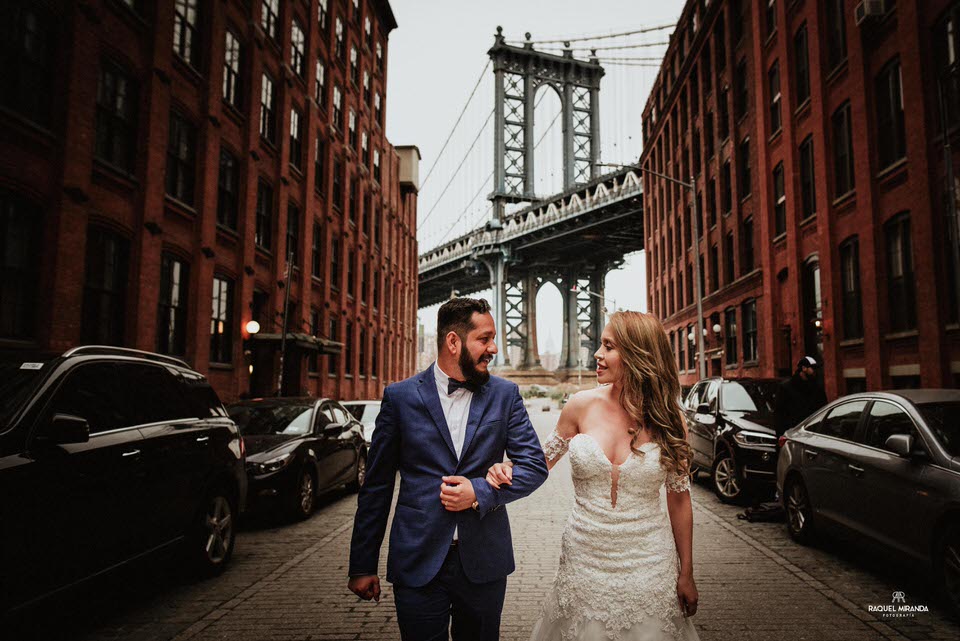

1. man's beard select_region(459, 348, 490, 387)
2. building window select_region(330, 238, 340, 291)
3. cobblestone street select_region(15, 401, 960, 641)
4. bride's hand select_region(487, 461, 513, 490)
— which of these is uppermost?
building window select_region(330, 238, 340, 291)

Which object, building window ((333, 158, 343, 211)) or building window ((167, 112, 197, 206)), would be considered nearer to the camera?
building window ((167, 112, 197, 206))

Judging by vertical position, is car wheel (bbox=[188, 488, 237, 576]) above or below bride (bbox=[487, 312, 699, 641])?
below

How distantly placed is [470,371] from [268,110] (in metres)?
22.1

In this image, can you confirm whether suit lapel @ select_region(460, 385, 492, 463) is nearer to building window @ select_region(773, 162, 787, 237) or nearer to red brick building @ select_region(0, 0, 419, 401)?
red brick building @ select_region(0, 0, 419, 401)

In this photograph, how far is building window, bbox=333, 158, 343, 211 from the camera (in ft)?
96.8

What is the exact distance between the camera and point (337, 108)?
100 ft

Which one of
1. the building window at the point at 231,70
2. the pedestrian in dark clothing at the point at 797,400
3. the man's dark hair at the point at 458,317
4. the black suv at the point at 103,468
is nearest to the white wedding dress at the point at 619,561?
the man's dark hair at the point at 458,317

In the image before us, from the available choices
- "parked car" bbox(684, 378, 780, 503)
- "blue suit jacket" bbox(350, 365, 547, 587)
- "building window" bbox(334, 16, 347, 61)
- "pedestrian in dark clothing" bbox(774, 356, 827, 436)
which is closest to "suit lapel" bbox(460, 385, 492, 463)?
"blue suit jacket" bbox(350, 365, 547, 587)

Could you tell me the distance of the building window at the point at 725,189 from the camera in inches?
1163

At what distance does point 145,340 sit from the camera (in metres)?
14.5

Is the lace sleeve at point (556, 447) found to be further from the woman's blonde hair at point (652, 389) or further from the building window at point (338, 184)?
the building window at point (338, 184)

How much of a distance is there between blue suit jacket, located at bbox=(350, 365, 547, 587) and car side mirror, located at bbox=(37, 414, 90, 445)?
221cm

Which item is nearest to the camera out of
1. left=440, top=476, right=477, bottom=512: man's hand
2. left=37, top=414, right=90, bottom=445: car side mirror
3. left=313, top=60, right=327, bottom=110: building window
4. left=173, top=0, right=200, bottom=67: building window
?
left=440, top=476, right=477, bottom=512: man's hand

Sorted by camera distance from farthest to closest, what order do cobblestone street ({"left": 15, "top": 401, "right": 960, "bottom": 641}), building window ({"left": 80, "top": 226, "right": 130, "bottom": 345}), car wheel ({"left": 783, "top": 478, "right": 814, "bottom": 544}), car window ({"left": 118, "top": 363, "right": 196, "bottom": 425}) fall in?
building window ({"left": 80, "top": 226, "right": 130, "bottom": 345}), car wheel ({"left": 783, "top": 478, "right": 814, "bottom": 544}), car window ({"left": 118, "top": 363, "right": 196, "bottom": 425}), cobblestone street ({"left": 15, "top": 401, "right": 960, "bottom": 641})
